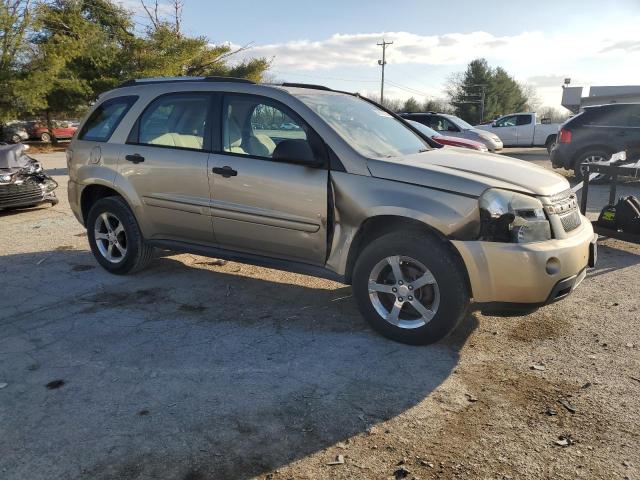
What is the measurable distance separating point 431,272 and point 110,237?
3.44 metres

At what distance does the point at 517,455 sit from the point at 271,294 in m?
2.74

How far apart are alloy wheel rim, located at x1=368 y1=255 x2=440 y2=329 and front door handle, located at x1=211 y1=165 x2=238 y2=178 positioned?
4.67 feet

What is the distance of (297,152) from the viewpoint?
3.80m

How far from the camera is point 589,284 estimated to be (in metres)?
5.04

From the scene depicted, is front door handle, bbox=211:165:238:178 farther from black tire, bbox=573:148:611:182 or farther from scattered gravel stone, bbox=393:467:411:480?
black tire, bbox=573:148:611:182

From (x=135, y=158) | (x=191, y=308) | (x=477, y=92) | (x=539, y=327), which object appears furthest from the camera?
(x=477, y=92)

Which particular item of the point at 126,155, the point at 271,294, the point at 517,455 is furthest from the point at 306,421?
the point at 126,155

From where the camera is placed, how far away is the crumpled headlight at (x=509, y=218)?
130 inches

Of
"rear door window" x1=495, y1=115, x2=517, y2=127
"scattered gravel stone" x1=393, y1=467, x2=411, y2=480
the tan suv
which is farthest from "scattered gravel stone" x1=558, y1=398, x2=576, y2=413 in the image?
"rear door window" x1=495, y1=115, x2=517, y2=127

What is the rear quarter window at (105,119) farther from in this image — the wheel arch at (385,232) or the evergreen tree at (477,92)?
the evergreen tree at (477,92)

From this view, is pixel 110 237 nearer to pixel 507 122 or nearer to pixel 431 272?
pixel 431 272

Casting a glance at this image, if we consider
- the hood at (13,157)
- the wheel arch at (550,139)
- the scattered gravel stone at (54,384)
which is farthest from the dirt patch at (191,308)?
the wheel arch at (550,139)

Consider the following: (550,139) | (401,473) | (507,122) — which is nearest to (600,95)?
(507,122)

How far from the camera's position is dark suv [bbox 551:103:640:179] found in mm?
11070
